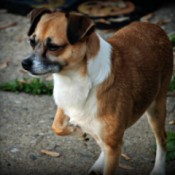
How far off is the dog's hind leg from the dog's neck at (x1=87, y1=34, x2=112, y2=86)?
940 mm

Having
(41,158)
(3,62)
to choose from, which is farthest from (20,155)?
(3,62)

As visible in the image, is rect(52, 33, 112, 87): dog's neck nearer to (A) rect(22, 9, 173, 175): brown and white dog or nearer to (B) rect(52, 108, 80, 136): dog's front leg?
(A) rect(22, 9, 173, 175): brown and white dog

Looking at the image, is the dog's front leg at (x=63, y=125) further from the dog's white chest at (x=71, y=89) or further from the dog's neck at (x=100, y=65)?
the dog's neck at (x=100, y=65)

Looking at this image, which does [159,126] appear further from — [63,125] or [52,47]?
[52,47]

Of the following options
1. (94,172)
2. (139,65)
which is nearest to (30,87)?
(94,172)

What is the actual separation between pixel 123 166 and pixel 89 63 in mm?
1573

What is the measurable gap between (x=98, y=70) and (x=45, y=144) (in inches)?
66.2

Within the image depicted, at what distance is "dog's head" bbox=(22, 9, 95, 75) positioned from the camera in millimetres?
4414

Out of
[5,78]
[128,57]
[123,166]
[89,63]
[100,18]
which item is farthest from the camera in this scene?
[100,18]

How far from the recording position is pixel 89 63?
A: 452cm

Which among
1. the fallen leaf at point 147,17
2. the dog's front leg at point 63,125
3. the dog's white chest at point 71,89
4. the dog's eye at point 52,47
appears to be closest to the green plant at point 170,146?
the dog's front leg at point 63,125

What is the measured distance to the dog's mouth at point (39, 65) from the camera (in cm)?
441

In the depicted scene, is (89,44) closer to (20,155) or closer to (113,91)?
(113,91)

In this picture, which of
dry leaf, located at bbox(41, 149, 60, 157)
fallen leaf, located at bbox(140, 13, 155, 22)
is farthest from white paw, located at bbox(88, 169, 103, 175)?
fallen leaf, located at bbox(140, 13, 155, 22)
